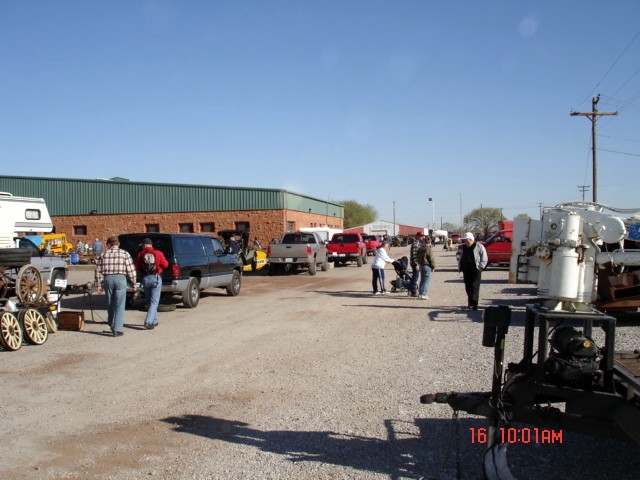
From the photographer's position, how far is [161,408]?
575 centimetres

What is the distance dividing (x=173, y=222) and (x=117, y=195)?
4.98 m

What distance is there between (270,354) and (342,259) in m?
22.3

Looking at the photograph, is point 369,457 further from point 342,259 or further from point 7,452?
point 342,259

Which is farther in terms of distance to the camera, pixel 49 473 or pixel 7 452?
pixel 7 452

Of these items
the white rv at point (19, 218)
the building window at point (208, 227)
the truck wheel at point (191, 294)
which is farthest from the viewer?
the building window at point (208, 227)

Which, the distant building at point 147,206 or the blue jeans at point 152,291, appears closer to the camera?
the blue jeans at point 152,291

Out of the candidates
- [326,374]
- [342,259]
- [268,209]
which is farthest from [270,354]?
[268,209]

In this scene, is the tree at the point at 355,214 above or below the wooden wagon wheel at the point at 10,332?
above

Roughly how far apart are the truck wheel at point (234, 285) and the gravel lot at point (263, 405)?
16.0 feet

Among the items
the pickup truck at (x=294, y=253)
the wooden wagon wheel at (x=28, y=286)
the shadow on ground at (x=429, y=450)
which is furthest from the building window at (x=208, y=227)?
the shadow on ground at (x=429, y=450)

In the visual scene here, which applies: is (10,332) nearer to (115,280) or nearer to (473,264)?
(115,280)

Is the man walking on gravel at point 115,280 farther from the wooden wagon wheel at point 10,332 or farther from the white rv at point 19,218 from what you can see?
the white rv at point 19,218

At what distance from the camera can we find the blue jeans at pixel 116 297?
32.3 feet
